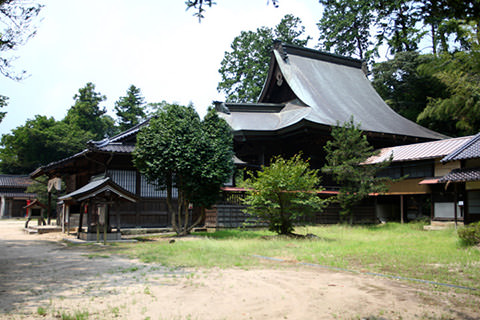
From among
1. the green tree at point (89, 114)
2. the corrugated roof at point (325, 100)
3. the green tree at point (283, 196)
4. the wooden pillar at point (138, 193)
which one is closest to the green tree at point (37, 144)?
the green tree at point (89, 114)

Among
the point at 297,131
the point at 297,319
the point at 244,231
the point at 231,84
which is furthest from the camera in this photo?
the point at 231,84

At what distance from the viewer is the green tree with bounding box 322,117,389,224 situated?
18.1m

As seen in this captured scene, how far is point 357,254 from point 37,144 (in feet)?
151

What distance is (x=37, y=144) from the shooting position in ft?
155

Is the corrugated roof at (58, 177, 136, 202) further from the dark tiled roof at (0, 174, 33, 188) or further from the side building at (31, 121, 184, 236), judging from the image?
the dark tiled roof at (0, 174, 33, 188)

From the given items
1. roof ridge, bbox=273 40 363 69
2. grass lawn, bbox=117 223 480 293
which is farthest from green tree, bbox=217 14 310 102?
grass lawn, bbox=117 223 480 293

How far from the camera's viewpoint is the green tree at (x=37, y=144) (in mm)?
46406

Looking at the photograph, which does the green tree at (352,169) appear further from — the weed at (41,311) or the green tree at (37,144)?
the green tree at (37,144)

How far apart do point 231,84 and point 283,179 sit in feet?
95.1

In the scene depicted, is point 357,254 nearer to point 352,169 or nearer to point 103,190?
point 352,169

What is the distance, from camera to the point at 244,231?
17062mm

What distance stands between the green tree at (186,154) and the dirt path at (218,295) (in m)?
6.86

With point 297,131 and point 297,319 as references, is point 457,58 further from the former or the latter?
point 297,319

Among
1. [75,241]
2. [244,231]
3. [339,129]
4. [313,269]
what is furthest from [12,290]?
[339,129]
